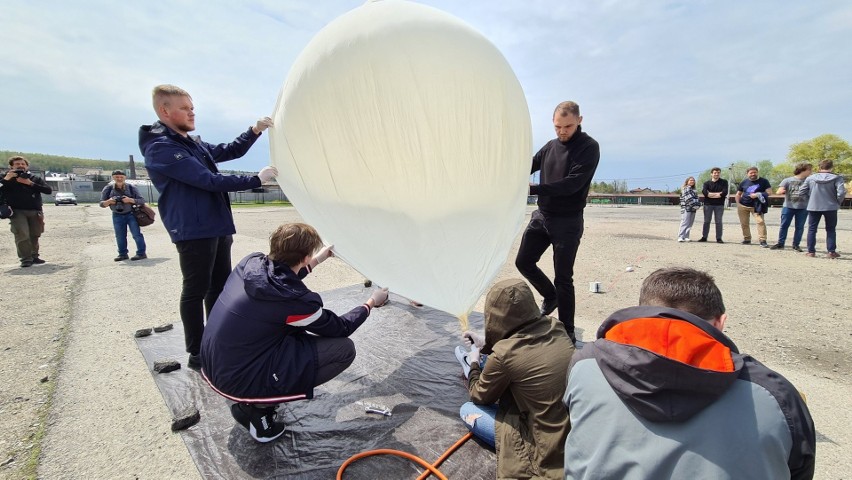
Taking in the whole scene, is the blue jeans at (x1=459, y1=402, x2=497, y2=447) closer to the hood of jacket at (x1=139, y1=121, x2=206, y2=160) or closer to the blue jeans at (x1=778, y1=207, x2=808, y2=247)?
the hood of jacket at (x1=139, y1=121, x2=206, y2=160)

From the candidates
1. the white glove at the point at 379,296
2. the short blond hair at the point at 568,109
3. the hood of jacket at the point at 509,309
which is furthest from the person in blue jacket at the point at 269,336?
the short blond hair at the point at 568,109

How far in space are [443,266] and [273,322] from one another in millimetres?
886

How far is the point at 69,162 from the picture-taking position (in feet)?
362

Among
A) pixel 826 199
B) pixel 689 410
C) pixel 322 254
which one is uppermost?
pixel 826 199

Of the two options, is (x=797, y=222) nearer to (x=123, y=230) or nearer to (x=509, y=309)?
(x=509, y=309)

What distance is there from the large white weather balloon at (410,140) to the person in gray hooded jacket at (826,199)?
7.23 metres

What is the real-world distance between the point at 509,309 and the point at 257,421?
138 centimetres

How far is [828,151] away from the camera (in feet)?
144

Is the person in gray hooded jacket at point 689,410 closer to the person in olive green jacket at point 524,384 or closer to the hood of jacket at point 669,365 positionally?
the hood of jacket at point 669,365

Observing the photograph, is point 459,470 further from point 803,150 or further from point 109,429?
point 803,150

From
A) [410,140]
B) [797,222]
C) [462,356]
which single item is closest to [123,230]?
[462,356]

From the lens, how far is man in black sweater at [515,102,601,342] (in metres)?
2.76

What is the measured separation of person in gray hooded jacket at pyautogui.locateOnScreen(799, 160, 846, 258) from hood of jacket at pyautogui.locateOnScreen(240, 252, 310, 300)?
839 cm

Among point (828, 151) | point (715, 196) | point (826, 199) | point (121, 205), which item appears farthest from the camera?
point (828, 151)
